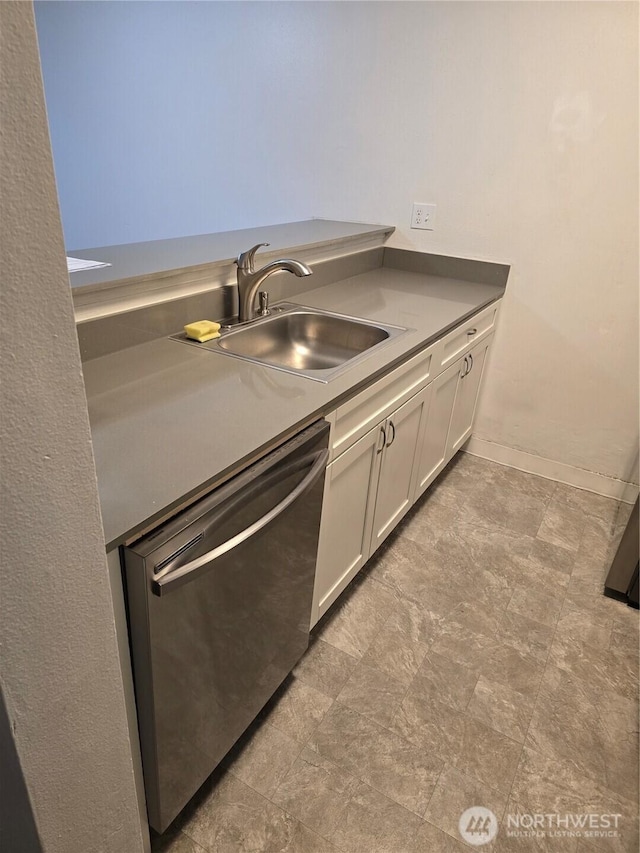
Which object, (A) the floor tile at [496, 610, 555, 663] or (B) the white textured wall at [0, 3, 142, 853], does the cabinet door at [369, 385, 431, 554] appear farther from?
(B) the white textured wall at [0, 3, 142, 853]

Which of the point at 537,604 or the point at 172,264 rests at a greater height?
the point at 172,264

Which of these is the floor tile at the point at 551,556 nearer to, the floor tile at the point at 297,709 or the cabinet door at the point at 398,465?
the cabinet door at the point at 398,465

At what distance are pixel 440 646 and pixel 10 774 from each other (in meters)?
1.47

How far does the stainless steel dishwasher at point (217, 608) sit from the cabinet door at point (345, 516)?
0.13 m

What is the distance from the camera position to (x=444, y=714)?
1606 millimetres

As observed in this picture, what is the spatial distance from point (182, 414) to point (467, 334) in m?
1.43

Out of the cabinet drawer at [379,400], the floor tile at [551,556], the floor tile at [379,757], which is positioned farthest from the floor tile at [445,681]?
the cabinet drawer at [379,400]

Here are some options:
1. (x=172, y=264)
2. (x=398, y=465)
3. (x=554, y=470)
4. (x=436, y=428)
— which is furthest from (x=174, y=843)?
(x=554, y=470)

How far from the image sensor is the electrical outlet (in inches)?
104

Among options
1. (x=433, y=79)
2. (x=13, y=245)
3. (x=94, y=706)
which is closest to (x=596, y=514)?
(x=433, y=79)

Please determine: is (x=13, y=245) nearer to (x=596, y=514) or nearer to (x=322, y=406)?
(x=322, y=406)

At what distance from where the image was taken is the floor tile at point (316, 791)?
4.38 feet

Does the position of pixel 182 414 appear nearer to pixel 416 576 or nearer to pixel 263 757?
pixel 263 757

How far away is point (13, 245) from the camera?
430 mm
